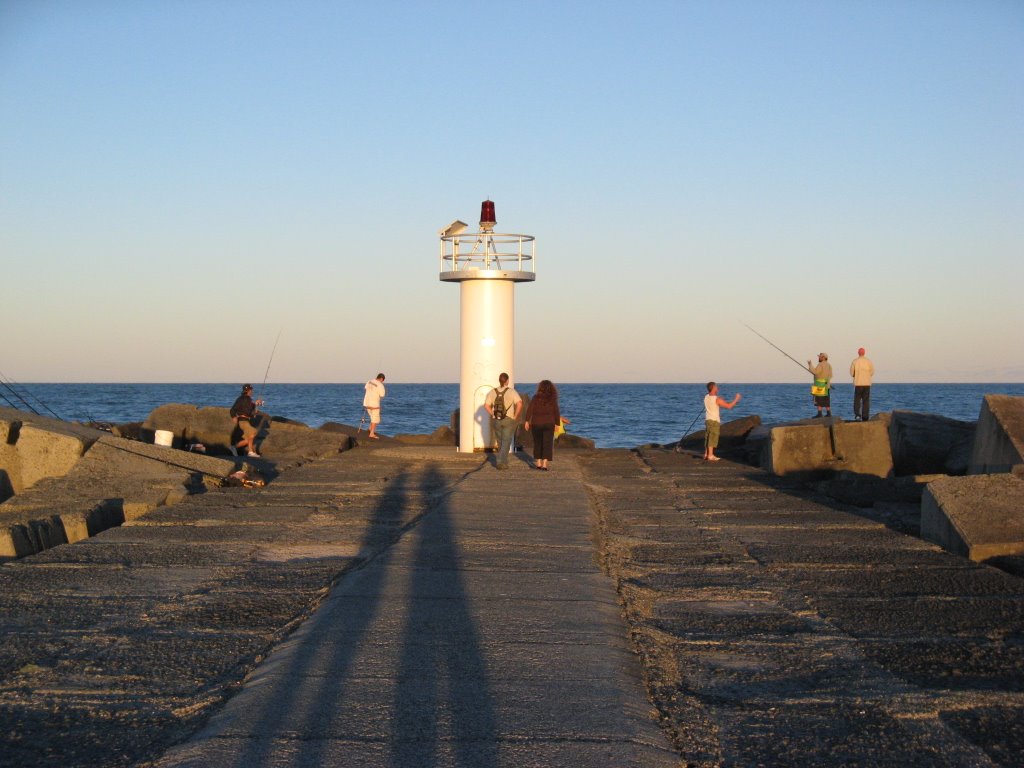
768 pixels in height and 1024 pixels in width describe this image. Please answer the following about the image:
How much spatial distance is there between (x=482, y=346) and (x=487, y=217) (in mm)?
2210

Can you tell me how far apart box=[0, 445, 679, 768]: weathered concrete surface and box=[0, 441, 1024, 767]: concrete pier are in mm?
17

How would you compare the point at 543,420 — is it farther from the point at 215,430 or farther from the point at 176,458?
the point at 215,430

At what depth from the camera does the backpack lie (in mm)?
14633

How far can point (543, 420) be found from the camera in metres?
14.3

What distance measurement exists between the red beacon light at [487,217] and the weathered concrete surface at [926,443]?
727 centimetres

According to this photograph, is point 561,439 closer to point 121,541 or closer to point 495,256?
point 495,256

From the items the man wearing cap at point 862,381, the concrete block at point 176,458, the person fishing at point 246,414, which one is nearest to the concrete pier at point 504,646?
the concrete block at point 176,458

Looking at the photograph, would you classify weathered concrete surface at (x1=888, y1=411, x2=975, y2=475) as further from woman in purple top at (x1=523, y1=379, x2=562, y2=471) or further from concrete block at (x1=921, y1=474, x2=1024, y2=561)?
concrete block at (x1=921, y1=474, x2=1024, y2=561)

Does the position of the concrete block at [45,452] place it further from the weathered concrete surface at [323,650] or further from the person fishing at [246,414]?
the weathered concrete surface at [323,650]

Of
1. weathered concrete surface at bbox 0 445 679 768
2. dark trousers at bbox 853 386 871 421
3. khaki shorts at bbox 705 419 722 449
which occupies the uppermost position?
dark trousers at bbox 853 386 871 421

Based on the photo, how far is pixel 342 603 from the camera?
588 cm

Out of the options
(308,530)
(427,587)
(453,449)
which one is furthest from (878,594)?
(453,449)

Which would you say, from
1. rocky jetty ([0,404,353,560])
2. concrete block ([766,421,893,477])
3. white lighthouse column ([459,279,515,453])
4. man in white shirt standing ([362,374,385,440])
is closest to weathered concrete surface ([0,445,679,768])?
rocky jetty ([0,404,353,560])

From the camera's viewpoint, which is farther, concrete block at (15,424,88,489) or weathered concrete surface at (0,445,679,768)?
concrete block at (15,424,88,489)
